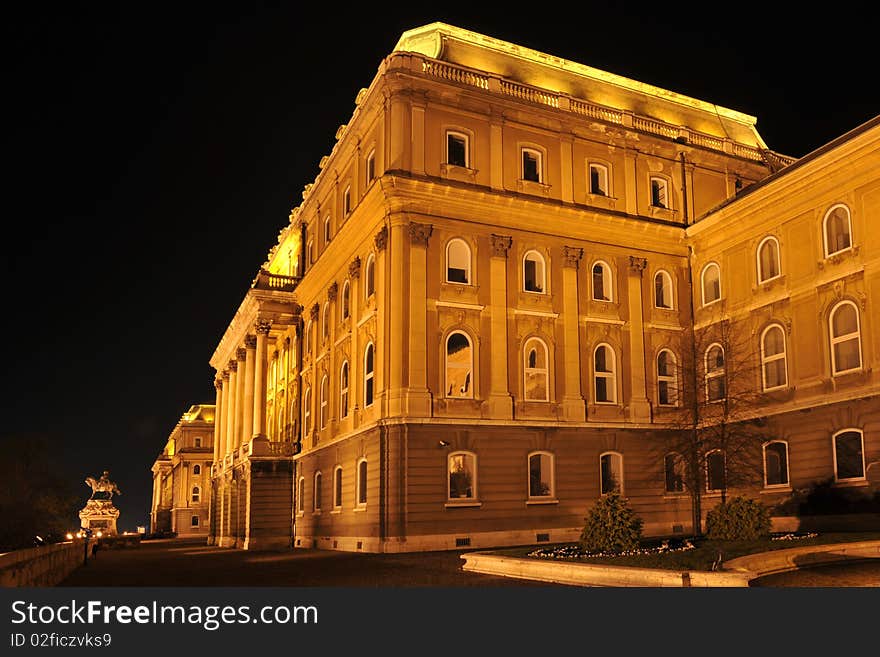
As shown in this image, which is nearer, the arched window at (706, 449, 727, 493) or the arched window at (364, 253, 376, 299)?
the arched window at (706, 449, 727, 493)

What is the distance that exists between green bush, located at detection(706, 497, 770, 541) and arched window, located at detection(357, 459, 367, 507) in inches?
716

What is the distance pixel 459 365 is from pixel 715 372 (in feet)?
39.3

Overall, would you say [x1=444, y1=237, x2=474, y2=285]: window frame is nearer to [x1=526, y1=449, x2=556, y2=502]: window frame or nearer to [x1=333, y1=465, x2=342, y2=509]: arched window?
[x1=526, y1=449, x2=556, y2=502]: window frame

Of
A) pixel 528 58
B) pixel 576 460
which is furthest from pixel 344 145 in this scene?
pixel 576 460

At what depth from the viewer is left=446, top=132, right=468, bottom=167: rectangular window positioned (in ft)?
139

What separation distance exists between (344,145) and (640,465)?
22288 mm

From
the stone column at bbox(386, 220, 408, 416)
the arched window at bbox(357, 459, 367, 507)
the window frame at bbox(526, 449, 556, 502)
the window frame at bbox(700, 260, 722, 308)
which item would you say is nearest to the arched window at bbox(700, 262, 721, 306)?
the window frame at bbox(700, 260, 722, 308)

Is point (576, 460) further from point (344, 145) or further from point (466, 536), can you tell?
point (344, 145)

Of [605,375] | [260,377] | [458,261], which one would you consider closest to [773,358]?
[605,375]

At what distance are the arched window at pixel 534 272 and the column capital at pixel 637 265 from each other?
478 cm

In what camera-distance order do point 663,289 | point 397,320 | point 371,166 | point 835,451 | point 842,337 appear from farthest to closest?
point 663,289 → point 371,166 → point 397,320 → point 842,337 → point 835,451

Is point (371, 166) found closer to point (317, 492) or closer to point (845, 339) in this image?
point (317, 492)

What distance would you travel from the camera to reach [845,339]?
3597 cm

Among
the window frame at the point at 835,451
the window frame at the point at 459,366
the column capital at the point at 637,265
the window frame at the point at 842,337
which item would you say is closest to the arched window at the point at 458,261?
the window frame at the point at 459,366
